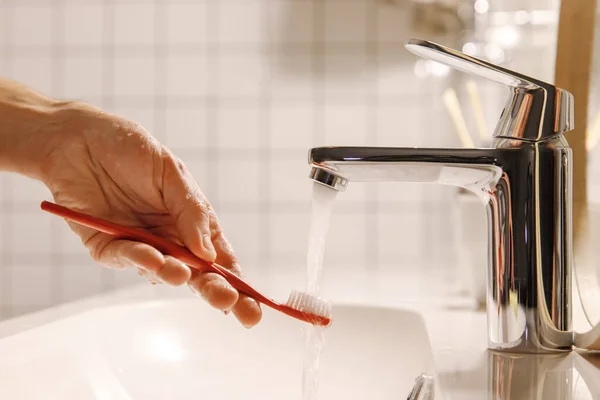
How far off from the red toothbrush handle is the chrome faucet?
0.34 ft

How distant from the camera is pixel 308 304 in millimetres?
488

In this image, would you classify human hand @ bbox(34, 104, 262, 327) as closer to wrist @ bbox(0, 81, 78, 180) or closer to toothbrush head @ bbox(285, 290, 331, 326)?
wrist @ bbox(0, 81, 78, 180)

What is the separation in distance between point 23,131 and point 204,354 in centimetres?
31

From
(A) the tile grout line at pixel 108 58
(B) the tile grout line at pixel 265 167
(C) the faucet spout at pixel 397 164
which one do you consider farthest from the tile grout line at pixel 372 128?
(C) the faucet spout at pixel 397 164

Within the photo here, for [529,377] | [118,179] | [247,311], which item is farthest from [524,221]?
[118,179]

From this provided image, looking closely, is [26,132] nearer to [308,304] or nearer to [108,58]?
[308,304]

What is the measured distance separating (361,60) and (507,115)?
3.06 ft

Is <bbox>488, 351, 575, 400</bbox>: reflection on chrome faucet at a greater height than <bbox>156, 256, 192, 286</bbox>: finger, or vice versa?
<bbox>156, 256, 192, 286</bbox>: finger

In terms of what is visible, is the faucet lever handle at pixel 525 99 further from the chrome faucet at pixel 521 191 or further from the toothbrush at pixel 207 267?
the toothbrush at pixel 207 267

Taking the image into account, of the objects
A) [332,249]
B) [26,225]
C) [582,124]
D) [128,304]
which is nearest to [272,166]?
[332,249]

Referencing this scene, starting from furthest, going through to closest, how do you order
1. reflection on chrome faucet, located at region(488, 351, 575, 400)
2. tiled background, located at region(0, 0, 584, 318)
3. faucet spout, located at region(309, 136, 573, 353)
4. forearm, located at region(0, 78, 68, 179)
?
tiled background, located at region(0, 0, 584, 318) → forearm, located at region(0, 78, 68, 179) → faucet spout, located at region(309, 136, 573, 353) → reflection on chrome faucet, located at region(488, 351, 575, 400)

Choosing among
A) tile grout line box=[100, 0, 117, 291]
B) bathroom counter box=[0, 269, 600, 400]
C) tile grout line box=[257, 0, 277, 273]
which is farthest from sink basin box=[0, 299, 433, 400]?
tile grout line box=[100, 0, 117, 291]

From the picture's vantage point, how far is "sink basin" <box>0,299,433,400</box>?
574mm

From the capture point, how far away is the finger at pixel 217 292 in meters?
0.47
